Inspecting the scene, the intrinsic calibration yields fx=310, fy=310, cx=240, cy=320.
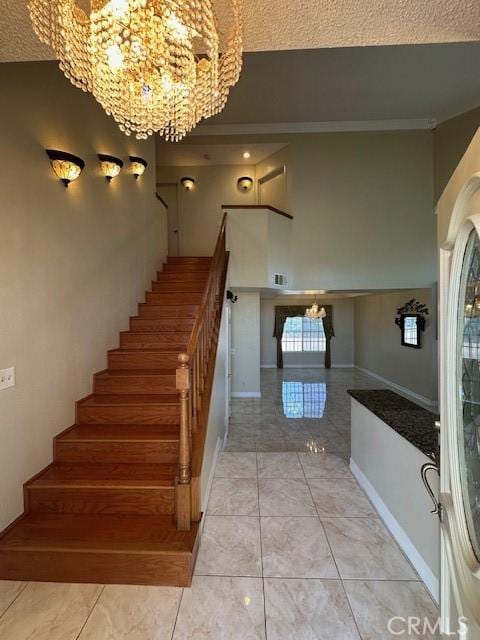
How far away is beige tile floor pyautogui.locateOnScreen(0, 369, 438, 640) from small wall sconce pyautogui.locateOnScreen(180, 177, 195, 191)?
6.28 meters

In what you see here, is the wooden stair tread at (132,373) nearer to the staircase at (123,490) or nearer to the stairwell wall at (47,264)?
the staircase at (123,490)

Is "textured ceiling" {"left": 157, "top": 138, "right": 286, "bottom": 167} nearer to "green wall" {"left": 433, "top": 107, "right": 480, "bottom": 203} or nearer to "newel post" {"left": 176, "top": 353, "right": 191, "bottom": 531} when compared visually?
"green wall" {"left": 433, "top": 107, "right": 480, "bottom": 203}

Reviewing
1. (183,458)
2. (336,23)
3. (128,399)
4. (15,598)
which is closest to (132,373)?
(128,399)

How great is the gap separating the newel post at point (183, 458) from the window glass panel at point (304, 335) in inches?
368

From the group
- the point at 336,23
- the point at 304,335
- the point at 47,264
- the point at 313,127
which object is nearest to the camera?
the point at 336,23

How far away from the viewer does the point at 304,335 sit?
37.1 ft

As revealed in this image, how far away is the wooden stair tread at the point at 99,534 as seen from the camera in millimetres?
1901

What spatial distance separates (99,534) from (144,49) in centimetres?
267

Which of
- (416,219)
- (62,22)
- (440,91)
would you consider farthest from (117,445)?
(440,91)

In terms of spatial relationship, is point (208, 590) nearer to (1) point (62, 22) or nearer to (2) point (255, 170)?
(1) point (62, 22)

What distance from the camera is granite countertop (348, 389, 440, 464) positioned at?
1.90 m

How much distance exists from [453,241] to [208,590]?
2203 mm

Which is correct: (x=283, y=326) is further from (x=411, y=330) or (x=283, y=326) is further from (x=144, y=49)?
(x=144, y=49)

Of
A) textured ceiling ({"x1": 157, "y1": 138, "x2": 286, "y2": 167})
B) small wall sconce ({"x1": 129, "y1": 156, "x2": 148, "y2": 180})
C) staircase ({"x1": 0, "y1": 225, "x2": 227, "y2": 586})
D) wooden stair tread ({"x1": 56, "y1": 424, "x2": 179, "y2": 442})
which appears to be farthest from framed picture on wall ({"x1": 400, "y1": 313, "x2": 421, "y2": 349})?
small wall sconce ({"x1": 129, "y1": 156, "x2": 148, "y2": 180})
